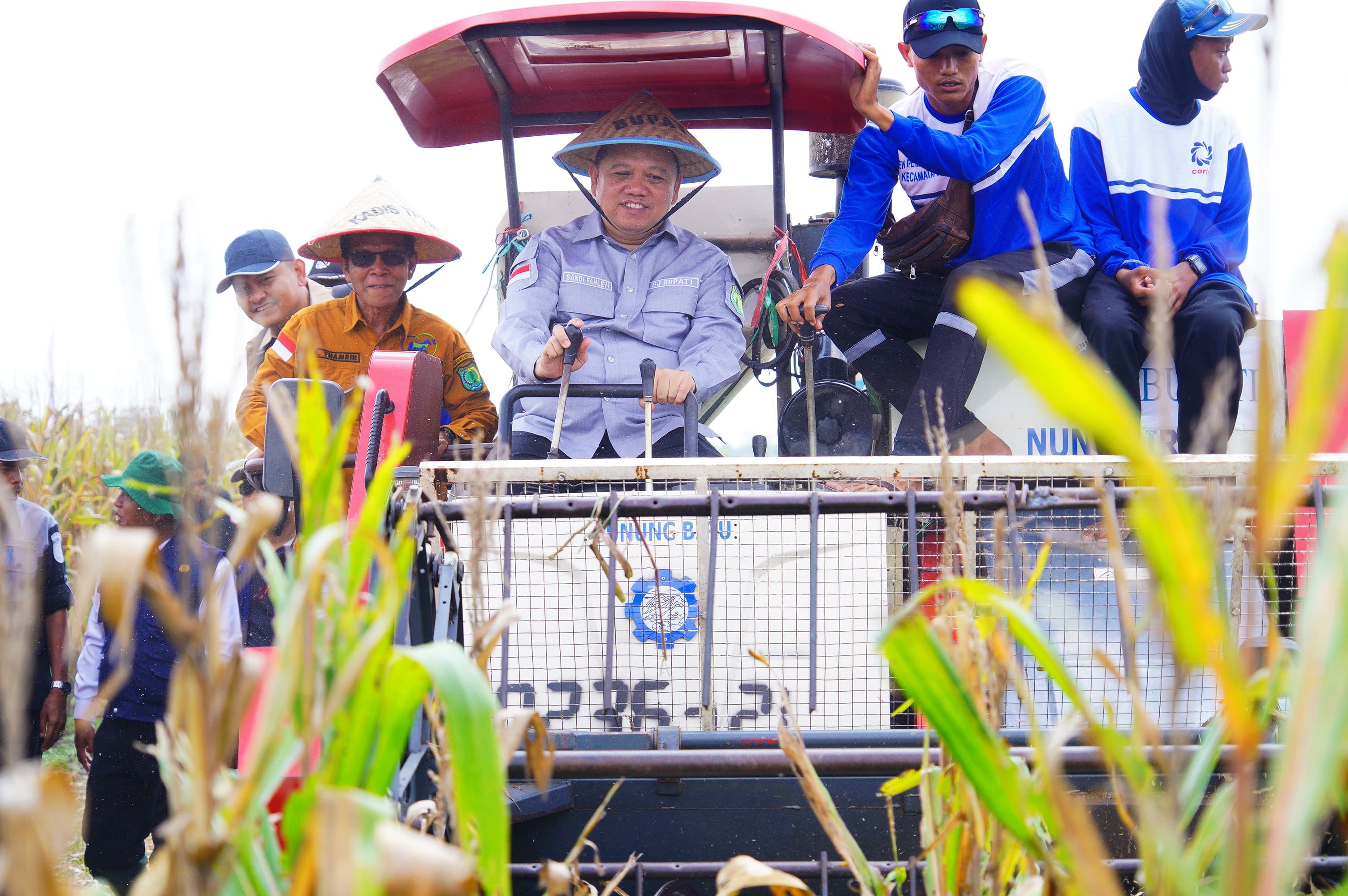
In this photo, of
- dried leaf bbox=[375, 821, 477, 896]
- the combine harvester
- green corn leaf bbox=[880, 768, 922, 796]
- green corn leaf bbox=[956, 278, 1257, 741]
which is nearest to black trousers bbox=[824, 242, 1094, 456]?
the combine harvester

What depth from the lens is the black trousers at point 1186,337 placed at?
11.3ft

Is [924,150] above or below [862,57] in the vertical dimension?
below

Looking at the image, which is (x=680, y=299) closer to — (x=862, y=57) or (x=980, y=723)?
(x=862, y=57)

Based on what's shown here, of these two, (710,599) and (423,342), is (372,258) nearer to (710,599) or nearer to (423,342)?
(423,342)

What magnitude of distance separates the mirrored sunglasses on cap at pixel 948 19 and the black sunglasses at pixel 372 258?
2164 millimetres

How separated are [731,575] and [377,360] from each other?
1100mm

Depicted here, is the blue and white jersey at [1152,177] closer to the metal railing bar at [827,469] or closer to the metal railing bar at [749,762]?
the metal railing bar at [827,469]

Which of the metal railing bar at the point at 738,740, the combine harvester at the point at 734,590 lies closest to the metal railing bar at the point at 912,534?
the combine harvester at the point at 734,590

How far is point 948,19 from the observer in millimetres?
3678

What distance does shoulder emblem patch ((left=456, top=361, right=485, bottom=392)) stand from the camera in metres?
4.33

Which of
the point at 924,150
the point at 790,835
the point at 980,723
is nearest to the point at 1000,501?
the point at 790,835

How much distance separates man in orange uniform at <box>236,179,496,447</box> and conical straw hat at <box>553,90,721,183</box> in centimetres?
67

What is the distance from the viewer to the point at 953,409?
364cm

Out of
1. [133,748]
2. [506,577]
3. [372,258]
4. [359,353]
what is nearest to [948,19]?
[372,258]
